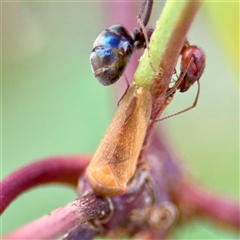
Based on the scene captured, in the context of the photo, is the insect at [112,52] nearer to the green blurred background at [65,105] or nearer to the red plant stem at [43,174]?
the red plant stem at [43,174]

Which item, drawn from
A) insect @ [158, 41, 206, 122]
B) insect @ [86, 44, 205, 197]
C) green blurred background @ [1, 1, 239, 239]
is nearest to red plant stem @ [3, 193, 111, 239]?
insect @ [86, 44, 205, 197]

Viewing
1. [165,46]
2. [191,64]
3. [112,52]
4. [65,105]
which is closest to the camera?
[165,46]

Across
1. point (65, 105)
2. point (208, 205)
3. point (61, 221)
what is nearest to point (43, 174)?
point (61, 221)

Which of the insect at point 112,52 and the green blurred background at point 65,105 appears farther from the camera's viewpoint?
the green blurred background at point 65,105

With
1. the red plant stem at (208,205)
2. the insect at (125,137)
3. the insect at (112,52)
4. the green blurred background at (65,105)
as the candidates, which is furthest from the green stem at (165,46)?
the green blurred background at (65,105)

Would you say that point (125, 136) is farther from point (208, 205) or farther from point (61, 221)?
point (208, 205)

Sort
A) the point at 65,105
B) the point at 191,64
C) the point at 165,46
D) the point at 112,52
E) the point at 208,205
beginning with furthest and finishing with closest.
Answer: the point at 65,105 < the point at 208,205 < the point at 112,52 < the point at 191,64 < the point at 165,46

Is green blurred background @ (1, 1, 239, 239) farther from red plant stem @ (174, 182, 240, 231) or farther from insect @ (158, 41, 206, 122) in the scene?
insect @ (158, 41, 206, 122)
